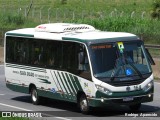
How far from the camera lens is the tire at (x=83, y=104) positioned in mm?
17878

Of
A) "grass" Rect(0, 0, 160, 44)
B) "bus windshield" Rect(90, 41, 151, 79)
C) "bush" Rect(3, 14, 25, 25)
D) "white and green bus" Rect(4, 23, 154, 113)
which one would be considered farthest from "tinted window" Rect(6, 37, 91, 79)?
"bush" Rect(3, 14, 25, 25)

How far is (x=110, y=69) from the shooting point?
17.5 meters

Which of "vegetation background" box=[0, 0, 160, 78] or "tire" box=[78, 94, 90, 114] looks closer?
"tire" box=[78, 94, 90, 114]

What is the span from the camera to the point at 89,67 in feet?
57.7

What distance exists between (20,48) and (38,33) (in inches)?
53.5

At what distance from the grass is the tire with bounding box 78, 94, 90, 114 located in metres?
19.0

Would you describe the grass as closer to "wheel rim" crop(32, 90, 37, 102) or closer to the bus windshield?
"wheel rim" crop(32, 90, 37, 102)

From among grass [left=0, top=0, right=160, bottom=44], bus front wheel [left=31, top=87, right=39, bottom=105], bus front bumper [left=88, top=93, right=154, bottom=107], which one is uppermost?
bus front bumper [left=88, top=93, right=154, bottom=107]

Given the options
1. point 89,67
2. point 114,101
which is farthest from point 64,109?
point 114,101

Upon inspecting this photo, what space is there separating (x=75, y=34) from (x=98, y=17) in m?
39.9

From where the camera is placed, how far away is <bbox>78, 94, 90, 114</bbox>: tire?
17.9m

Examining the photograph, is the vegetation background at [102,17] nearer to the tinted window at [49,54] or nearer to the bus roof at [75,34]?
the tinted window at [49,54]

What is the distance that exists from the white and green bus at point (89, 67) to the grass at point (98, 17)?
17.2 m

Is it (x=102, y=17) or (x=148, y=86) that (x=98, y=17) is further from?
(x=148, y=86)
